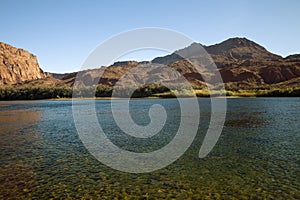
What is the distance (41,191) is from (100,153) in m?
10.8

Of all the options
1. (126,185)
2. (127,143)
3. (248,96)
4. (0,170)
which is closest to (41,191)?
(126,185)

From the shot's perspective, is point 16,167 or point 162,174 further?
point 16,167

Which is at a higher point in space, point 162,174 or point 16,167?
point 162,174

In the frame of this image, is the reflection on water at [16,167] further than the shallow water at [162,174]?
Yes

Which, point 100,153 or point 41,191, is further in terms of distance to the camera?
point 100,153

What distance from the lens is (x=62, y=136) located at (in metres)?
38.4

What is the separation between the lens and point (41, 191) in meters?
17.2

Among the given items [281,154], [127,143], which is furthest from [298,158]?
[127,143]

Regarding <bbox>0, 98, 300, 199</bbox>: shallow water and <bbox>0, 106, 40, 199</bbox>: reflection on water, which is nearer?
<bbox>0, 98, 300, 199</bbox>: shallow water

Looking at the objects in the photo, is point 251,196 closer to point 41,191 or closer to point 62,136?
point 41,191

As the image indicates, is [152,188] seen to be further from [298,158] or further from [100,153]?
[298,158]

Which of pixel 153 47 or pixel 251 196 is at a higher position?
pixel 153 47

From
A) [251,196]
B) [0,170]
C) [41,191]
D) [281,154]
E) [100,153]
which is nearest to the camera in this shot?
[251,196]

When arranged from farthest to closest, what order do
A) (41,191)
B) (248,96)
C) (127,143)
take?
(248,96)
(127,143)
(41,191)
